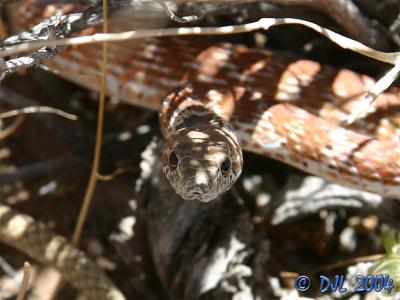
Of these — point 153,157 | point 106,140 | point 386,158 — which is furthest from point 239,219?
point 106,140

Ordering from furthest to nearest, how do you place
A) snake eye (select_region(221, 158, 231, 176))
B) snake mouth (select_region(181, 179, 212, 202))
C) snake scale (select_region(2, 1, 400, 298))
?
snake scale (select_region(2, 1, 400, 298))
snake eye (select_region(221, 158, 231, 176))
snake mouth (select_region(181, 179, 212, 202))

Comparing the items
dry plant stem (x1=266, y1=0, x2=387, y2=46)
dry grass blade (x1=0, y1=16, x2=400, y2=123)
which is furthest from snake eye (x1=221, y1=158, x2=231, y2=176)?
dry plant stem (x1=266, y1=0, x2=387, y2=46)

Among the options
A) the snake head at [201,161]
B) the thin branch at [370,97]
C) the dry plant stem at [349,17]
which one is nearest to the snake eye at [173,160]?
the snake head at [201,161]

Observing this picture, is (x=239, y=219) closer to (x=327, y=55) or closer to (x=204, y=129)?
(x=204, y=129)

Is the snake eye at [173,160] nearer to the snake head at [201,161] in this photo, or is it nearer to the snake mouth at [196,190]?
the snake head at [201,161]

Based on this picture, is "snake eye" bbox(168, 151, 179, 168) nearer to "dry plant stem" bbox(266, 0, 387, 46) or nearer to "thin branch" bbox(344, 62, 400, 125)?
"thin branch" bbox(344, 62, 400, 125)

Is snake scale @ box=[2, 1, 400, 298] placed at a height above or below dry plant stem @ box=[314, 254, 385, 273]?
above

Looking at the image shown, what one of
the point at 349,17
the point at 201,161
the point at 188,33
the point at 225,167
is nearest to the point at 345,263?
the point at 225,167

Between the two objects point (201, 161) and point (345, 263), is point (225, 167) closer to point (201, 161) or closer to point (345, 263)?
point (201, 161)
